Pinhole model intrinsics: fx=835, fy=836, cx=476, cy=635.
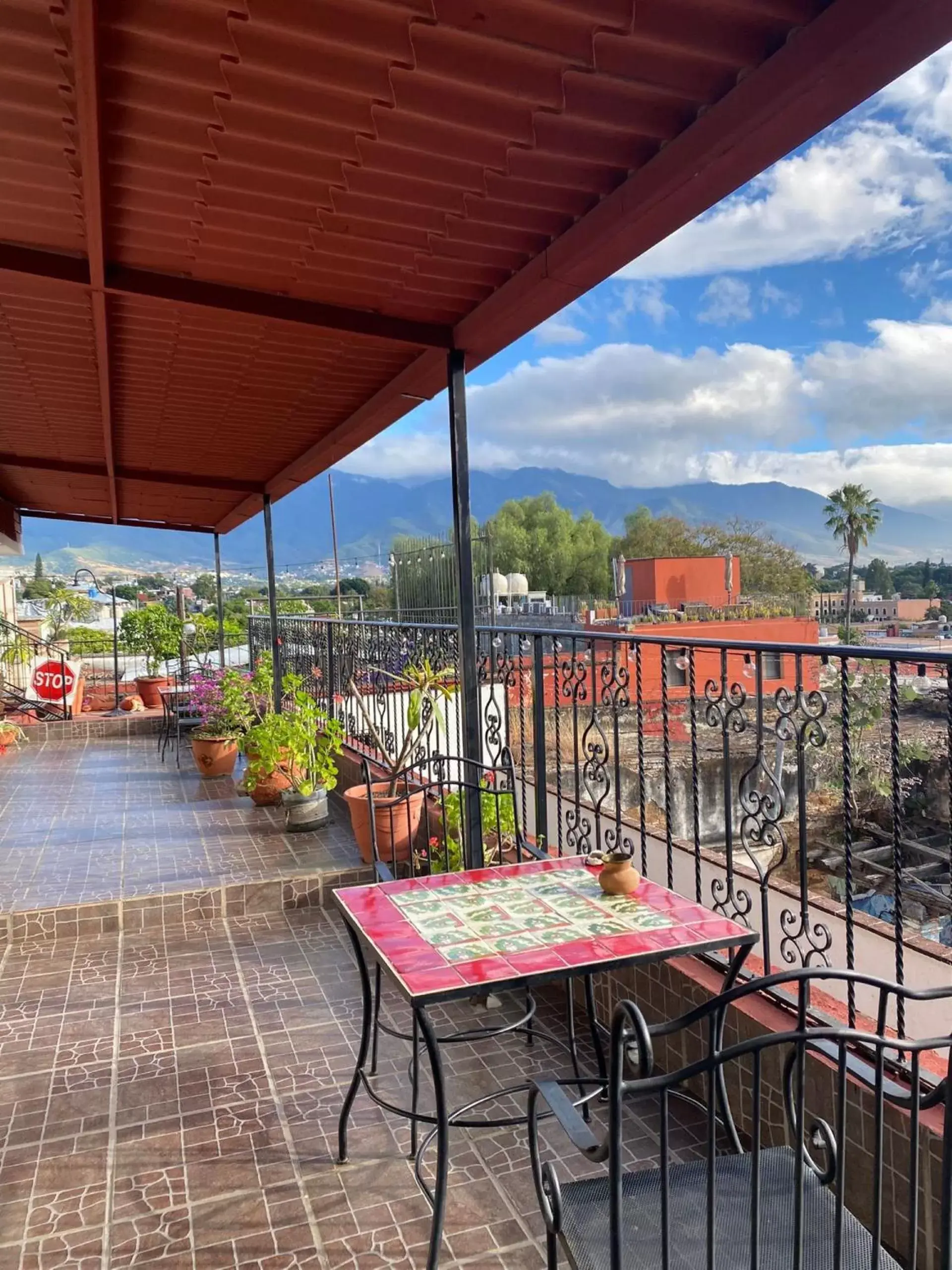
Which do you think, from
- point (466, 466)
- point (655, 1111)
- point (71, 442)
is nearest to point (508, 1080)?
point (655, 1111)

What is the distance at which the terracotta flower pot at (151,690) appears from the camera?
1083 centimetres

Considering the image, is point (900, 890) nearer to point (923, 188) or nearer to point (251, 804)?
point (251, 804)

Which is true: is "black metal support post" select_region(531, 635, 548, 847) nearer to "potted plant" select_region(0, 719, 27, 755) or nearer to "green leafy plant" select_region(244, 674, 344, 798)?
"green leafy plant" select_region(244, 674, 344, 798)

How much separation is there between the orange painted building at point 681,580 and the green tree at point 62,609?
21.3 m

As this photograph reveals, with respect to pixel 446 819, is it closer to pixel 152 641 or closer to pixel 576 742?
pixel 576 742

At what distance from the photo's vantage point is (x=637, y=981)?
2617 mm

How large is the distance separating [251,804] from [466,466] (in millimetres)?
3401

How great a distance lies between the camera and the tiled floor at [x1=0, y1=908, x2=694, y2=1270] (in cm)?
188

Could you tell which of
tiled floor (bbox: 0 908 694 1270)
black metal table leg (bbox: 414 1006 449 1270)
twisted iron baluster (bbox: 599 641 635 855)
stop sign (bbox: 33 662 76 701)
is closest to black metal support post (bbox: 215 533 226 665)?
stop sign (bbox: 33 662 76 701)

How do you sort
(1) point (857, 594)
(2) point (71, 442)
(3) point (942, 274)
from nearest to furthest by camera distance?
(2) point (71, 442) < (1) point (857, 594) < (3) point (942, 274)

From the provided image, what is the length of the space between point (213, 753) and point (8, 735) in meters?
3.03

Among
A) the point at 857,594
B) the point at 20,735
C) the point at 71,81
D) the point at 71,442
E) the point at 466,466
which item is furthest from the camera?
the point at 857,594

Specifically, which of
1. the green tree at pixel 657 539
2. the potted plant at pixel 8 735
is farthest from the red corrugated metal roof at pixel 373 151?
the green tree at pixel 657 539

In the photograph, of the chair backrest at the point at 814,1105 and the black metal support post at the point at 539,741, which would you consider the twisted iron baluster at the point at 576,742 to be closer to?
the black metal support post at the point at 539,741
